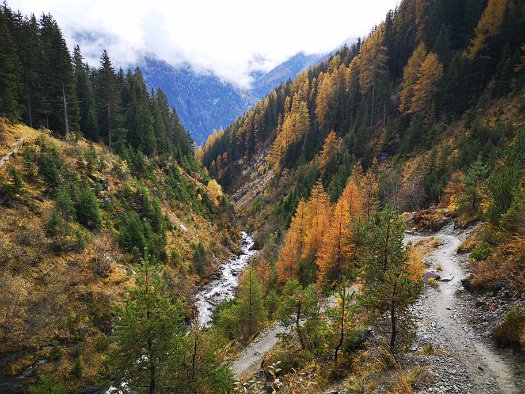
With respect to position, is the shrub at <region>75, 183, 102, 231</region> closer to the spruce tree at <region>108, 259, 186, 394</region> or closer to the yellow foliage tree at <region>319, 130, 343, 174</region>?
the spruce tree at <region>108, 259, 186, 394</region>

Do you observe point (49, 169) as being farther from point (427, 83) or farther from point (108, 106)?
point (427, 83)

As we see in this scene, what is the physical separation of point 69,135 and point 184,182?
2733 cm

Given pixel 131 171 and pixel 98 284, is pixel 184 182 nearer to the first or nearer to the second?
pixel 131 171

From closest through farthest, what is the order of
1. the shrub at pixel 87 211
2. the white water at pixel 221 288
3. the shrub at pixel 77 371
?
the shrub at pixel 77 371
the shrub at pixel 87 211
the white water at pixel 221 288

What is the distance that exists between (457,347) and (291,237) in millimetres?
35943

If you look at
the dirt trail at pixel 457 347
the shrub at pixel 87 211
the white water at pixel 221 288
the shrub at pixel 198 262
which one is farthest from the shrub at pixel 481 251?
the shrub at pixel 87 211

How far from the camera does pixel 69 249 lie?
1385 inches

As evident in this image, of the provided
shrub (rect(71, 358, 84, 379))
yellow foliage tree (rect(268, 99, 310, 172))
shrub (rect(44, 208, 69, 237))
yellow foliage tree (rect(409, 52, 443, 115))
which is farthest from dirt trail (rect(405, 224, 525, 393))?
yellow foliage tree (rect(268, 99, 310, 172))

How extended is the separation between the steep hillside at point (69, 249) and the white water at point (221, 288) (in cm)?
203

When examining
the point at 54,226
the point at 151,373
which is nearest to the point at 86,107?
the point at 54,226

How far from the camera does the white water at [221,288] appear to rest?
46500 millimetres

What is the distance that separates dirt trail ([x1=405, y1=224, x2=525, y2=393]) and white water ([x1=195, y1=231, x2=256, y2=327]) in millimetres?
27899

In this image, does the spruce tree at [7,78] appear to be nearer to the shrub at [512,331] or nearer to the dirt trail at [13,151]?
the dirt trail at [13,151]

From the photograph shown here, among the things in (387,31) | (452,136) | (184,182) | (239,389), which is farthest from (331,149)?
(239,389)
